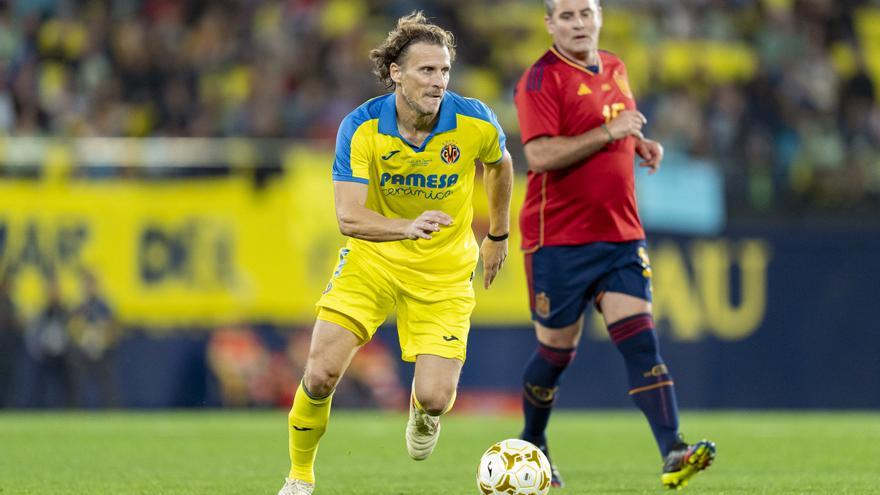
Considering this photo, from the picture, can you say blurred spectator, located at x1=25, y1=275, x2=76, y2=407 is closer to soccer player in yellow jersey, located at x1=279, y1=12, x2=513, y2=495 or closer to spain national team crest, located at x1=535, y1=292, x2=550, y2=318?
spain national team crest, located at x1=535, y1=292, x2=550, y2=318

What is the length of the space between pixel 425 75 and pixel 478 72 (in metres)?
12.7

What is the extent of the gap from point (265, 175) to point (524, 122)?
8846 mm

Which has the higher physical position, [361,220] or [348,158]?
[348,158]

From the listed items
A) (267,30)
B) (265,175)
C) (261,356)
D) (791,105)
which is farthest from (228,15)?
(791,105)

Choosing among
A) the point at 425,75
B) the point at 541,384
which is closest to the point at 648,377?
the point at 541,384

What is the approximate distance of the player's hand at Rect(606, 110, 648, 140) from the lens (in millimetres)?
7672

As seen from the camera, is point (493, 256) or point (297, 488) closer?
point (297, 488)

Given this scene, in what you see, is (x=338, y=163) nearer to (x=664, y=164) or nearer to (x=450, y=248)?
(x=450, y=248)

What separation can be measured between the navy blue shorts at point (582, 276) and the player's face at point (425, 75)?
4.72ft

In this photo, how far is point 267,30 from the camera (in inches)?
753

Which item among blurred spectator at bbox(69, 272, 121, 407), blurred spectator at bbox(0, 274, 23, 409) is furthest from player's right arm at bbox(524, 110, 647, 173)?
blurred spectator at bbox(0, 274, 23, 409)

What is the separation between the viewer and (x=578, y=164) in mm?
8016

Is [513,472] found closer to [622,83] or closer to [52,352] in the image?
[622,83]

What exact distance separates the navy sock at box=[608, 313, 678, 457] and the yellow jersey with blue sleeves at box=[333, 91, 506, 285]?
3.13ft
